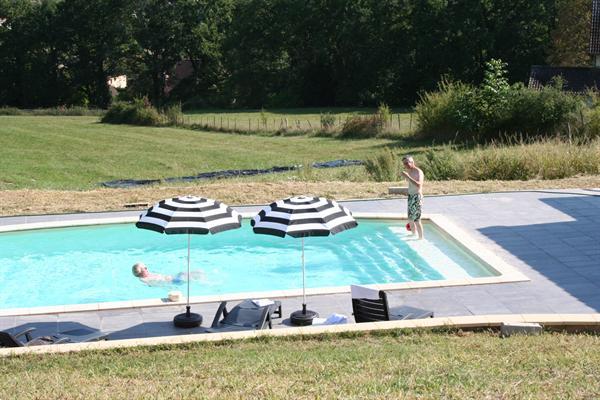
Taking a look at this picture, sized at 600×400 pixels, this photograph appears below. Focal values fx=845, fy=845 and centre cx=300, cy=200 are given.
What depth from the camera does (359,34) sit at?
75.6m

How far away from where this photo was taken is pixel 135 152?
133 ft

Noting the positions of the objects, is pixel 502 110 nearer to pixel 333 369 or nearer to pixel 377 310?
pixel 377 310

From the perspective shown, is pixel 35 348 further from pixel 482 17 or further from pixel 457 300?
pixel 482 17

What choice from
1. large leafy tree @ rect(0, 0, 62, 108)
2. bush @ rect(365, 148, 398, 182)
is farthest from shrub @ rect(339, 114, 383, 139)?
large leafy tree @ rect(0, 0, 62, 108)

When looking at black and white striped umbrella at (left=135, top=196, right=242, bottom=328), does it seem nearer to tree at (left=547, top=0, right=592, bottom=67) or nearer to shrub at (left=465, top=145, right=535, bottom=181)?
shrub at (left=465, top=145, right=535, bottom=181)

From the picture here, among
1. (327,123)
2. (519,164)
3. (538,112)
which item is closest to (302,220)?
(519,164)

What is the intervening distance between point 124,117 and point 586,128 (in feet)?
119

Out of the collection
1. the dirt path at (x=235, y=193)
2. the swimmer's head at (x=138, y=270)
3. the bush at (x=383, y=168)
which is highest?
the bush at (x=383, y=168)

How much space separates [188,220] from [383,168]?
14.3 m

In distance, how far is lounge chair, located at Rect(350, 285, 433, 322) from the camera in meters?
10.6

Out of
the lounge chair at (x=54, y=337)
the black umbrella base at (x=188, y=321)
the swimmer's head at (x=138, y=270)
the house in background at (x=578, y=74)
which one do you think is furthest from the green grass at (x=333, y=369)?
the house in background at (x=578, y=74)

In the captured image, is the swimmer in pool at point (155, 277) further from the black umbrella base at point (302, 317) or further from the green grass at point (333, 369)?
the green grass at point (333, 369)

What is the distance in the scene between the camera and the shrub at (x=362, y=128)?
44656mm

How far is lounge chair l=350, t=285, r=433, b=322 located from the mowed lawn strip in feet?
58.5
